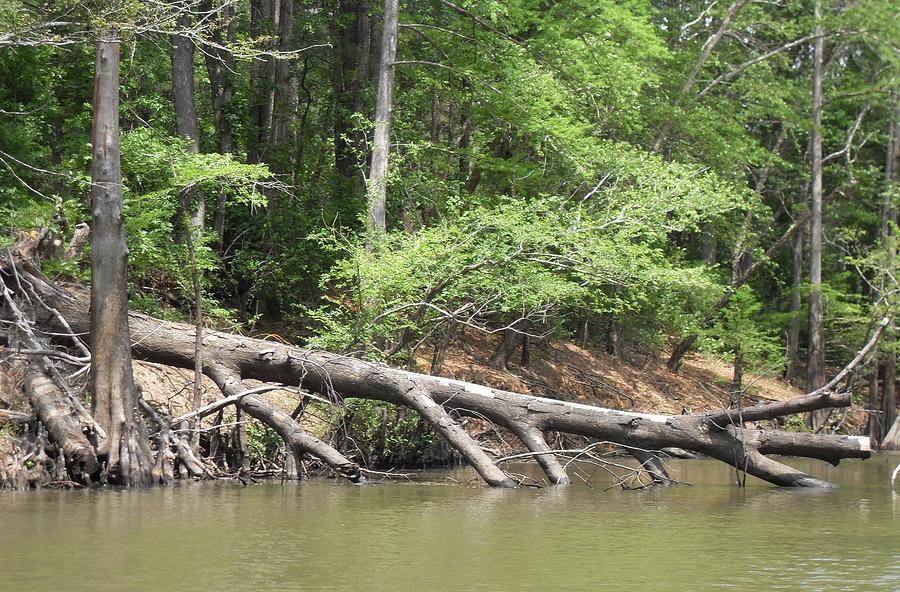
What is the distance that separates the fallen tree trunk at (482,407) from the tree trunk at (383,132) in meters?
3.95

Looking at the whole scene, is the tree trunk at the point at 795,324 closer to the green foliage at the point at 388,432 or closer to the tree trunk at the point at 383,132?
the tree trunk at the point at 383,132

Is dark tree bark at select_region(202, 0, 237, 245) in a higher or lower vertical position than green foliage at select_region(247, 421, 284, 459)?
higher

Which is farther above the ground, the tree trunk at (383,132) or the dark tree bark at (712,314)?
the tree trunk at (383,132)

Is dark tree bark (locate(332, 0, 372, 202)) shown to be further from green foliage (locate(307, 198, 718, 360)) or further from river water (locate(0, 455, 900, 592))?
river water (locate(0, 455, 900, 592))

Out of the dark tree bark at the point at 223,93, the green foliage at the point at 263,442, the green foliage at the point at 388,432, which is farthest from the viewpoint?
the dark tree bark at the point at 223,93

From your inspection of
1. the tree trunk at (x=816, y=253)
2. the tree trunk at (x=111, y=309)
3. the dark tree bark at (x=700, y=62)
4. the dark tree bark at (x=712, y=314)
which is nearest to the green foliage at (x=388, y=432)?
the tree trunk at (x=111, y=309)

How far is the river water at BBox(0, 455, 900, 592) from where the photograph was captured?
24.3 ft

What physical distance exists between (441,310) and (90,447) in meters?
5.91

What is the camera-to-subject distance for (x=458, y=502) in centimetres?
1245

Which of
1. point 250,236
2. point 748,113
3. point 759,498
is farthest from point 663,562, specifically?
point 748,113

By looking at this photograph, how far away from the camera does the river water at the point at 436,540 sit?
7.40 meters

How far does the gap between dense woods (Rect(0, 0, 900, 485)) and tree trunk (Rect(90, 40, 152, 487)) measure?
0.10 feet

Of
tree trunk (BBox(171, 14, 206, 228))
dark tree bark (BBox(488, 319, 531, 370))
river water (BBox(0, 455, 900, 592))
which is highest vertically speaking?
tree trunk (BBox(171, 14, 206, 228))

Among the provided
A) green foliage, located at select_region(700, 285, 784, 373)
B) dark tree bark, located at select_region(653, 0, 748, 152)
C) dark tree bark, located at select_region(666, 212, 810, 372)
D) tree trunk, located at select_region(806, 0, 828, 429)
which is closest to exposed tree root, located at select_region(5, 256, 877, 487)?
dark tree bark, located at select_region(653, 0, 748, 152)
